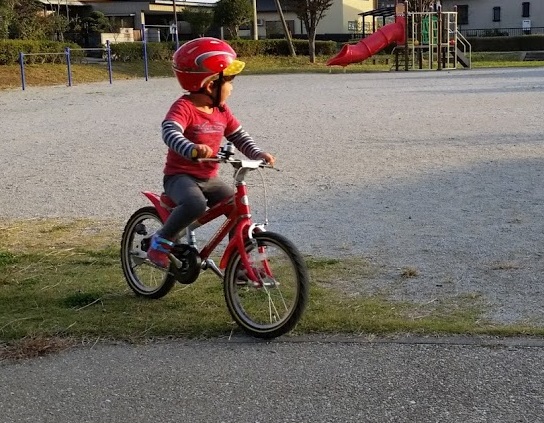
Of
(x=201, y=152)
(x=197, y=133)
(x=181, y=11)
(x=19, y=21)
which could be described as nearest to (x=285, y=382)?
(x=201, y=152)

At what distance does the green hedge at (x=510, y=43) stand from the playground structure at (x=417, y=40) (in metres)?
15.8

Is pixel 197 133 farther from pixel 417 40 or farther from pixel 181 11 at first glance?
pixel 181 11

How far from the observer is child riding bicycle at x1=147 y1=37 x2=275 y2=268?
402 cm

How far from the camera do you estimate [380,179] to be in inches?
320

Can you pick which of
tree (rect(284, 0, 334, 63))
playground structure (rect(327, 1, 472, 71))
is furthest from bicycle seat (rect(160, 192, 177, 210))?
tree (rect(284, 0, 334, 63))

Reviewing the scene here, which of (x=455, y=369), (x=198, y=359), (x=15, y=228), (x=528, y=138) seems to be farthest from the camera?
(x=528, y=138)

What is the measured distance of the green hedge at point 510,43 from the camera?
48719 mm

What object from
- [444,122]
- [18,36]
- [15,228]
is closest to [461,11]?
[18,36]

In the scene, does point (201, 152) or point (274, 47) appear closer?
point (201, 152)

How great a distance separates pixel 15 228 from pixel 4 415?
11.5 ft

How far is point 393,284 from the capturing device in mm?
4742

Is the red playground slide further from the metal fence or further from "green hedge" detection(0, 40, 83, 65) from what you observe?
the metal fence

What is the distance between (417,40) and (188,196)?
103 feet

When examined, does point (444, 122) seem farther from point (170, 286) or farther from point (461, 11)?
point (461, 11)
